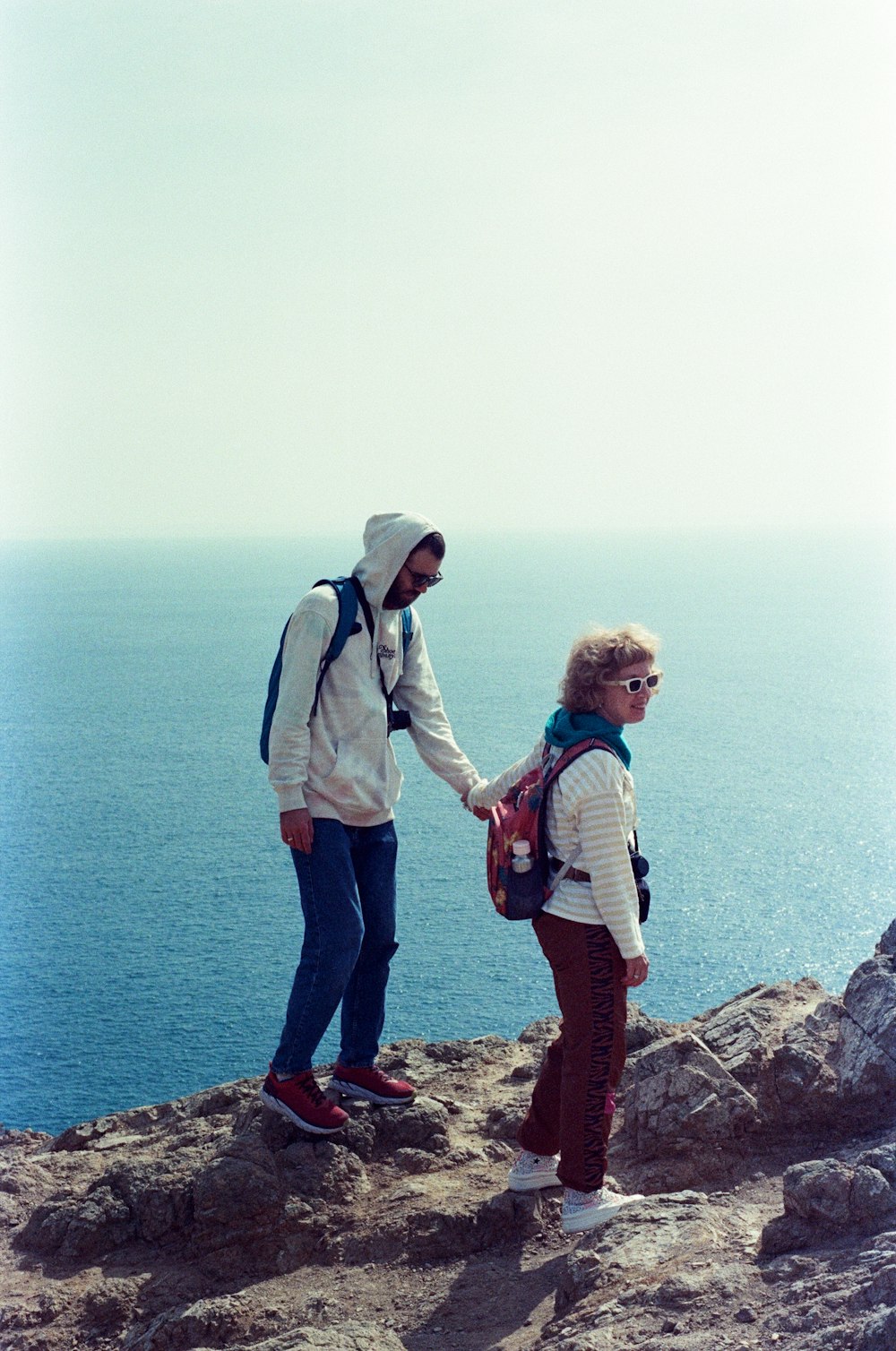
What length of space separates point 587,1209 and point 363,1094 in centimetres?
143

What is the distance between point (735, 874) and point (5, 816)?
88.5ft

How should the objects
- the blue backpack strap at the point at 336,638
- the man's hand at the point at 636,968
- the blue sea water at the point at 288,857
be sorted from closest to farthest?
the man's hand at the point at 636,968
the blue backpack strap at the point at 336,638
the blue sea water at the point at 288,857

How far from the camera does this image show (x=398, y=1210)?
179 inches

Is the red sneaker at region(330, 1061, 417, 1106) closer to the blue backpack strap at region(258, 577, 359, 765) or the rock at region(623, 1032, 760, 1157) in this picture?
the rock at region(623, 1032, 760, 1157)

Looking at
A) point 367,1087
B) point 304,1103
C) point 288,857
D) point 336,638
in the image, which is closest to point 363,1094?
point 367,1087

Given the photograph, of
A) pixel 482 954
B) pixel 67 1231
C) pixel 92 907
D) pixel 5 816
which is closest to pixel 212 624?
pixel 5 816

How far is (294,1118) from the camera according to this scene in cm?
480

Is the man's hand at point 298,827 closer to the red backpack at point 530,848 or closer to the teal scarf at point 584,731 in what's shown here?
the red backpack at point 530,848

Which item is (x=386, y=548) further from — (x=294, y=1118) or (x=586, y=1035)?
(x=294, y=1118)

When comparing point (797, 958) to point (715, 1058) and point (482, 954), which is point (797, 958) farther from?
point (715, 1058)

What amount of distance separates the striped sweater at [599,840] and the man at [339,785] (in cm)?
106

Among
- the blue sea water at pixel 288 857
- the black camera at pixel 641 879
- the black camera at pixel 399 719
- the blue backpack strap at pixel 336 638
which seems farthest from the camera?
the blue sea water at pixel 288 857

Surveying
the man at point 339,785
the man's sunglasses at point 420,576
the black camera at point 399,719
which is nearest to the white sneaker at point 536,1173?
the man at point 339,785

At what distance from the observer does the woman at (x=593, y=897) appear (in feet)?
12.2
